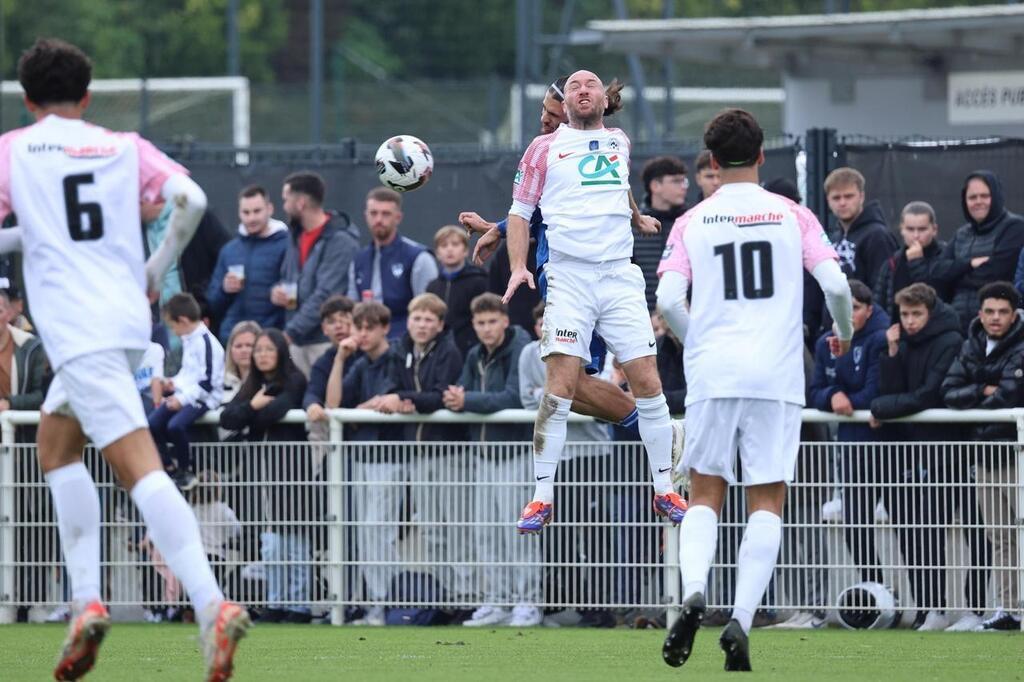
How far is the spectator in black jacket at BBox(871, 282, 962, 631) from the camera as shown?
12.9m

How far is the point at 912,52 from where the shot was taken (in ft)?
81.5

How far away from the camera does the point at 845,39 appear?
24.0m

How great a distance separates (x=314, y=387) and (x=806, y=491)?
3.70m

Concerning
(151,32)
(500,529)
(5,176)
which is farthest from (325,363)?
(151,32)

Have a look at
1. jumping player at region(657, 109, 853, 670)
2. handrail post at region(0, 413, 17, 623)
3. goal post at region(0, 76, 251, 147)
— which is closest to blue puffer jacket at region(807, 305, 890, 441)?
jumping player at region(657, 109, 853, 670)

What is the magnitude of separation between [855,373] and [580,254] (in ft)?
10.2

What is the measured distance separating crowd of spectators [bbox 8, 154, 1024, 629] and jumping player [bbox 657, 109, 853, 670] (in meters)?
4.04

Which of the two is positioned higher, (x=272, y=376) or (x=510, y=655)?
Answer: (x=272, y=376)

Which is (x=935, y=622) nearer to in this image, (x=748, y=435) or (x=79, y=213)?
(x=748, y=435)

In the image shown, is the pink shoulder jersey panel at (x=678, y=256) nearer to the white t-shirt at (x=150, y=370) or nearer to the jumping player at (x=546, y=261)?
the jumping player at (x=546, y=261)

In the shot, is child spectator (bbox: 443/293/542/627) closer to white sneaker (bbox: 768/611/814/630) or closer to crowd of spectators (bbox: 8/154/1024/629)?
crowd of spectators (bbox: 8/154/1024/629)

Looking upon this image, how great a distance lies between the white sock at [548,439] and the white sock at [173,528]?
3296 mm

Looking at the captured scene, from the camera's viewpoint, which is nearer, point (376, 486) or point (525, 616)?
point (525, 616)

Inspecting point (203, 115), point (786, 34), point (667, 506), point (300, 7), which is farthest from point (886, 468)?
point (300, 7)
